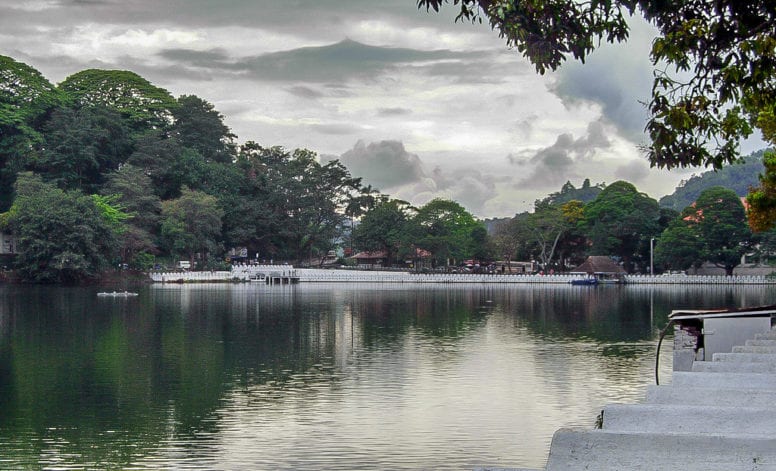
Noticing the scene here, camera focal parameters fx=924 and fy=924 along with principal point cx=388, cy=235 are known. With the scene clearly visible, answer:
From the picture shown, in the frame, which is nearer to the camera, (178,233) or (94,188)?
(178,233)

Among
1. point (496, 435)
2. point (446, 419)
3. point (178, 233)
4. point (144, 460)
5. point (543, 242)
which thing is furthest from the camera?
point (543, 242)

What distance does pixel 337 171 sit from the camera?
96.0 metres

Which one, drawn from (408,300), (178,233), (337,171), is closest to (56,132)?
(178,233)

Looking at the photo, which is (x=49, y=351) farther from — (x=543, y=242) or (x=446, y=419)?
(x=543, y=242)

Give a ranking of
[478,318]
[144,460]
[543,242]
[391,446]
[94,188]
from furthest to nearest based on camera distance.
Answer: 1. [543,242]
2. [94,188]
3. [478,318]
4. [391,446]
5. [144,460]

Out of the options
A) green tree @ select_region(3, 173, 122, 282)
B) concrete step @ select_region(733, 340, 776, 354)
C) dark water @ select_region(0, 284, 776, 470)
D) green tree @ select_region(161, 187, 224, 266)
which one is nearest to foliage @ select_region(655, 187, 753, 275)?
green tree @ select_region(161, 187, 224, 266)

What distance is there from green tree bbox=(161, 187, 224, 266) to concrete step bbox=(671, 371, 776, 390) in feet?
237

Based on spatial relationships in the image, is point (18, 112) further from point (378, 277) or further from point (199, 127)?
point (378, 277)

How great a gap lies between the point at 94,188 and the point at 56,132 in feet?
21.7

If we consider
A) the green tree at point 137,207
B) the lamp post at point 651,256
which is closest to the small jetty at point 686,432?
the green tree at point 137,207

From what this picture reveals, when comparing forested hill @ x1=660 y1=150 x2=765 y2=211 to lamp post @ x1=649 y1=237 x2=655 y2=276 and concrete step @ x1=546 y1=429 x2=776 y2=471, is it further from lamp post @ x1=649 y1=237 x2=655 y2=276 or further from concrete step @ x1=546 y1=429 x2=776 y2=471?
concrete step @ x1=546 y1=429 x2=776 y2=471

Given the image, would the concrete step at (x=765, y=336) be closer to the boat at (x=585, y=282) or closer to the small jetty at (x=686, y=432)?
the small jetty at (x=686, y=432)

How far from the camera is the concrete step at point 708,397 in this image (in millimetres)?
7105

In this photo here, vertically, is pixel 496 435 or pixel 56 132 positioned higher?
pixel 56 132
